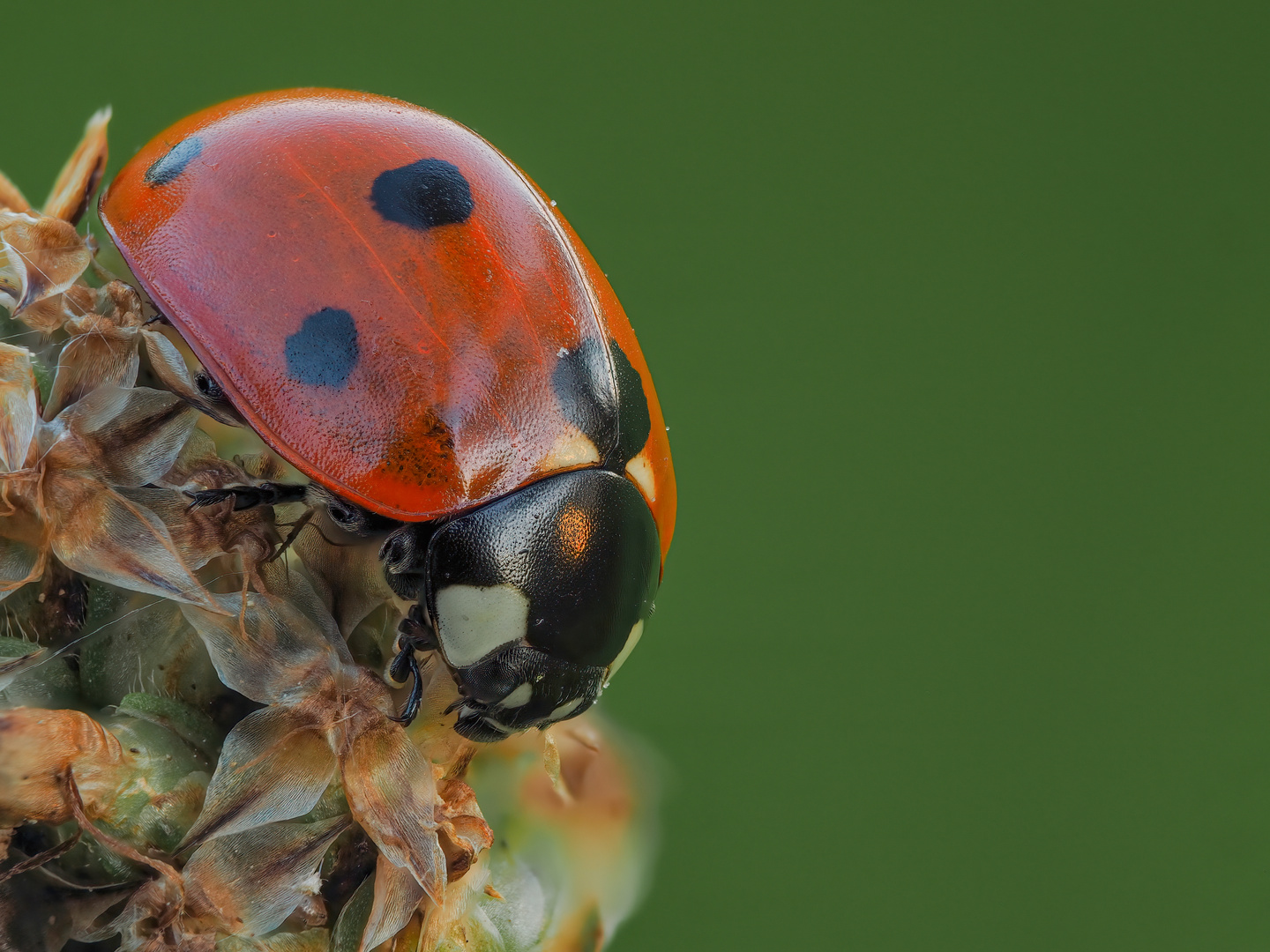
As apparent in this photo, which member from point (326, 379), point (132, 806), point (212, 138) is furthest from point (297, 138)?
point (132, 806)

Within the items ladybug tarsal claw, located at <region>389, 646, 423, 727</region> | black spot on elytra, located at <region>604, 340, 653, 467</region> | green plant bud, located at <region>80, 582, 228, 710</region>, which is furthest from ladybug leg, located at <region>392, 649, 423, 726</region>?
black spot on elytra, located at <region>604, 340, 653, 467</region>

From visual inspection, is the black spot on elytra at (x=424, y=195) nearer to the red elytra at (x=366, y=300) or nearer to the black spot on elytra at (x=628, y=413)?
the red elytra at (x=366, y=300)

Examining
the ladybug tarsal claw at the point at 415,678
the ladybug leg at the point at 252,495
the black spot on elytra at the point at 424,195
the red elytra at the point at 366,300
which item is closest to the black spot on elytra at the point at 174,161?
the red elytra at the point at 366,300

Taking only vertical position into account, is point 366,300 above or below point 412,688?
above

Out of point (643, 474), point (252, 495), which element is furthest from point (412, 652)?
point (643, 474)

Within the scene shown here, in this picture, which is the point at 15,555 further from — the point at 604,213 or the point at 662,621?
the point at 604,213

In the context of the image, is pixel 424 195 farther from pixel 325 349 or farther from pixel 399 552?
pixel 399 552
